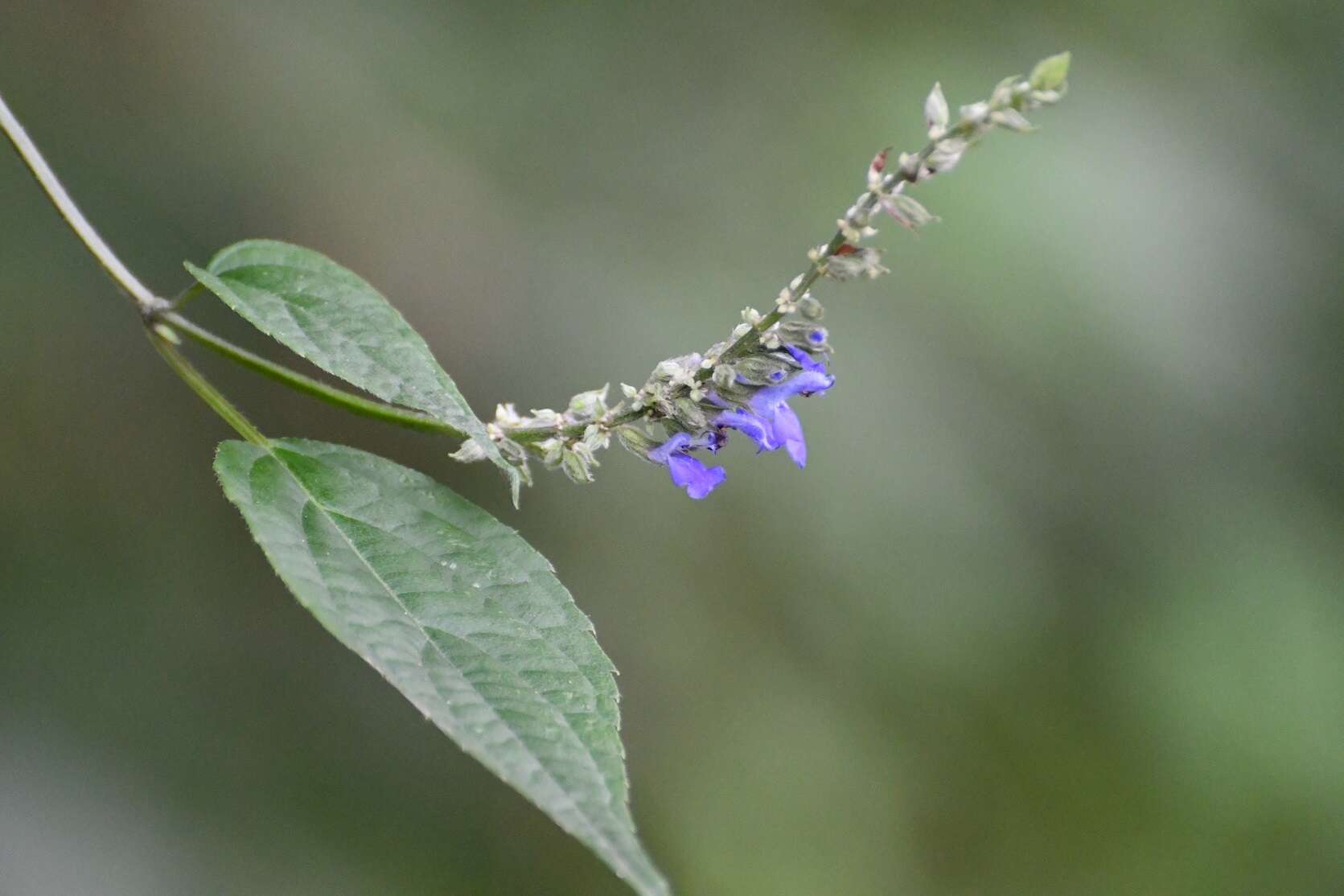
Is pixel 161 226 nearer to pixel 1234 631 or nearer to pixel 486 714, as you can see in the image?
pixel 486 714

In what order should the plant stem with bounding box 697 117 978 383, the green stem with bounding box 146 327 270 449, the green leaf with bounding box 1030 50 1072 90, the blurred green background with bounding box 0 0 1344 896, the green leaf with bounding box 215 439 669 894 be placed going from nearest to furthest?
1. the green leaf with bounding box 215 439 669 894
2. the green leaf with bounding box 1030 50 1072 90
3. the plant stem with bounding box 697 117 978 383
4. the green stem with bounding box 146 327 270 449
5. the blurred green background with bounding box 0 0 1344 896

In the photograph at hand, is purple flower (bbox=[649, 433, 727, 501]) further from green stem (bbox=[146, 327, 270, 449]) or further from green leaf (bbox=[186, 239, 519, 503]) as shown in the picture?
green stem (bbox=[146, 327, 270, 449])

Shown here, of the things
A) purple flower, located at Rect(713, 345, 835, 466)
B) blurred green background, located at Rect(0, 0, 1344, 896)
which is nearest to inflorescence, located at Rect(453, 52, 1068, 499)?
purple flower, located at Rect(713, 345, 835, 466)

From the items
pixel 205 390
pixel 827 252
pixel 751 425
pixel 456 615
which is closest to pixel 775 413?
pixel 751 425

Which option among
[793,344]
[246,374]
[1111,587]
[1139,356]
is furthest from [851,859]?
[793,344]

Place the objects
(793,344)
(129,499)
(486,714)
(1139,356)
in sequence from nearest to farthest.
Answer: (486,714)
(793,344)
(129,499)
(1139,356)
